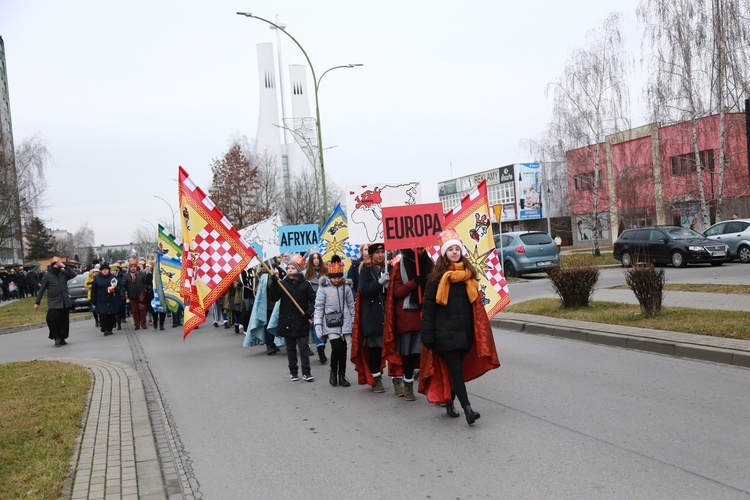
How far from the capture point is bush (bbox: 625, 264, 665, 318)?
1255 centimetres

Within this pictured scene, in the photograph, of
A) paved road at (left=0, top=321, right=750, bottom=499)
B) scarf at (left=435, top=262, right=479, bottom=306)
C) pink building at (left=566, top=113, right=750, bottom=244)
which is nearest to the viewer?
paved road at (left=0, top=321, right=750, bottom=499)

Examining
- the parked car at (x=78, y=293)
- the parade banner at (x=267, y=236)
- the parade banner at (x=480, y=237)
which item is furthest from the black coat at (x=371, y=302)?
the parked car at (x=78, y=293)

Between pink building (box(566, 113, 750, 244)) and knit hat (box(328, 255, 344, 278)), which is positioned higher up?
pink building (box(566, 113, 750, 244))

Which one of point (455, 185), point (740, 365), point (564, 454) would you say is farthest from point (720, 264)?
point (455, 185)

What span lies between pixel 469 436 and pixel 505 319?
28.2ft

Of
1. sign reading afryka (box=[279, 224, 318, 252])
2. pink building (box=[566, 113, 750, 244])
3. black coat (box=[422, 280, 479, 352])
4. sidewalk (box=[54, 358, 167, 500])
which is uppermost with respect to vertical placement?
pink building (box=[566, 113, 750, 244])

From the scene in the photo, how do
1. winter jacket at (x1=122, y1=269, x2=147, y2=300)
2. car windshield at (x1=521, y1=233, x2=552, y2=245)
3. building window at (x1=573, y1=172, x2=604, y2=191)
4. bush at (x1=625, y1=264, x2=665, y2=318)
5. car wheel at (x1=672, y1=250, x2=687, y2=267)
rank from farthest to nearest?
1. building window at (x1=573, y1=172, x2=604, y2=191)
2. car windshield at (x1=521, y1=233, x2=552, y2=245)
3. car wheel at (x1=672, y1=250, x2=687, y2=267)
4. winter jacket at (x1=122, y1=269, x2=147, y2=300)
5. bush at (x1=625, y1=264, x2=665, y2=318)

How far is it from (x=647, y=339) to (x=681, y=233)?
59.3 ft

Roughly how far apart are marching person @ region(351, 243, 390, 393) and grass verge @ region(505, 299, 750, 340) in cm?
501

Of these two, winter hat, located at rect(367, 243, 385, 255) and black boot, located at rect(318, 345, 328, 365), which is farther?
black boot, located at rect(318, 345, 328, 365)

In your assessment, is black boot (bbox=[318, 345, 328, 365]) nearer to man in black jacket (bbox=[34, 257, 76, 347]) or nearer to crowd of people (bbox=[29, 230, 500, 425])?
crowd of people (bbox=[29, 230, 500, 425])

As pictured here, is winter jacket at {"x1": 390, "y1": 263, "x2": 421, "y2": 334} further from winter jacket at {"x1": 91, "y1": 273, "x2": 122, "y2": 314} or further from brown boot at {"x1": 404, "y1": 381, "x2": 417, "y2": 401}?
winter jacket at {"x1": 91, "y1": 273, "x2": 122, "y2": 314}

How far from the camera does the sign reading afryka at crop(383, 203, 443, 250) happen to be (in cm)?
818

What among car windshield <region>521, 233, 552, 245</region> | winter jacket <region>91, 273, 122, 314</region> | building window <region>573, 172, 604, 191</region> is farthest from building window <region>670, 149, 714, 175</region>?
winter jacket <region>91, 273, 122, 314</region>
